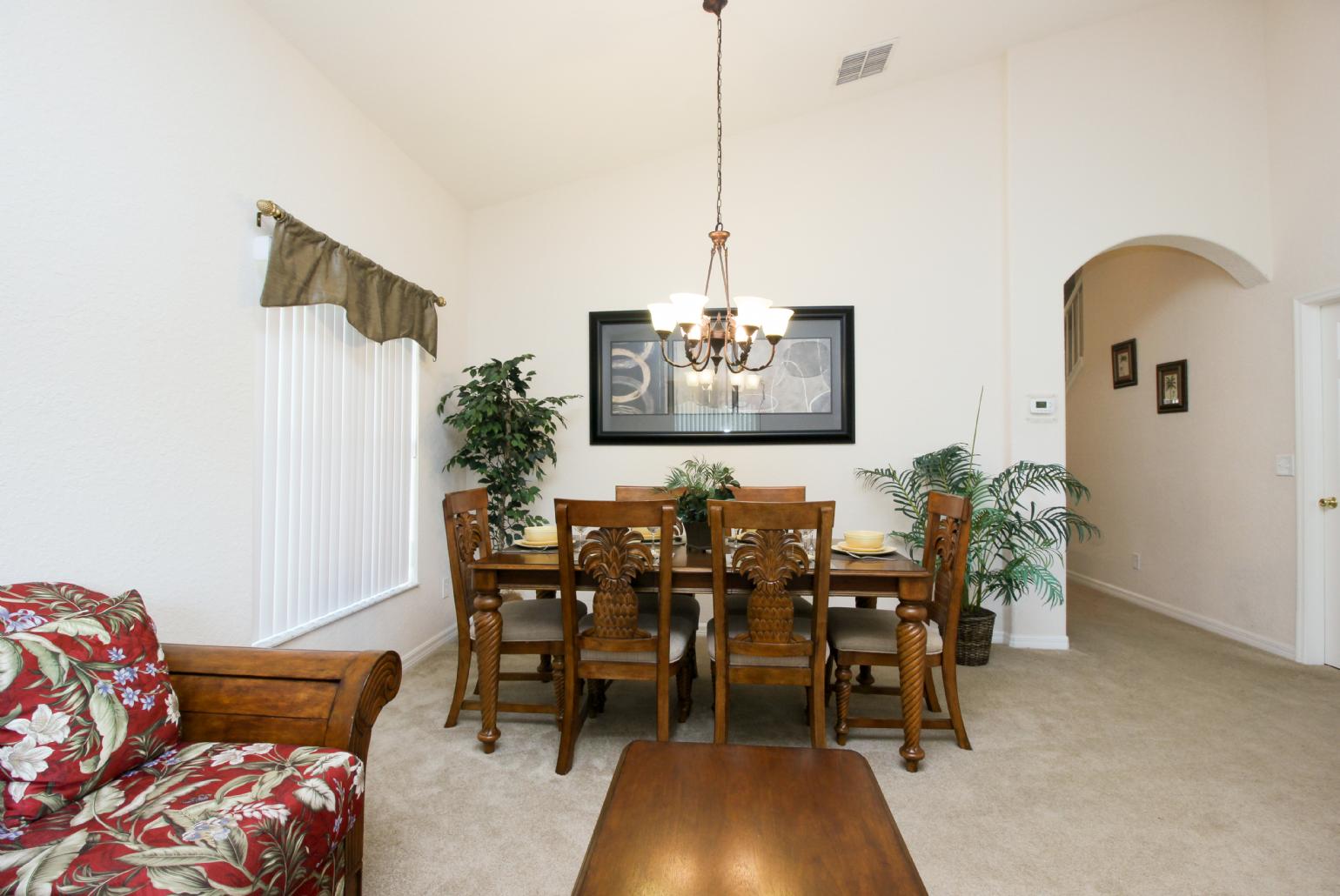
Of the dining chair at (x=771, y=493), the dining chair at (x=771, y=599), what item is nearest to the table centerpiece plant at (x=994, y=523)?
the dining chair at (x=771, y=493)

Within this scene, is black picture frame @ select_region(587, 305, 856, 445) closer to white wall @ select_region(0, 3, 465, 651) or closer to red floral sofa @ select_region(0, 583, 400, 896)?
white wall @ select_region(0, 3, 465, 651)

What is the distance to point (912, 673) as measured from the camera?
2324 millimetres

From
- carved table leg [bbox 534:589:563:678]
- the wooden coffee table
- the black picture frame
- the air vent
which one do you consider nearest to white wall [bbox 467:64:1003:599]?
the black picture frame

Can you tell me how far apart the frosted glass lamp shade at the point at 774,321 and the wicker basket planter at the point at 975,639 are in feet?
6.83

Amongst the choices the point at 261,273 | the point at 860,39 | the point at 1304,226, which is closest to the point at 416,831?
the point at 261,273

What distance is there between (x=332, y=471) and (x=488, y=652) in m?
1.14

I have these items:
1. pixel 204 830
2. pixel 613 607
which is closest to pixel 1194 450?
pixel 613 607

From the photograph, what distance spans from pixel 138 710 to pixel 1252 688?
436cm

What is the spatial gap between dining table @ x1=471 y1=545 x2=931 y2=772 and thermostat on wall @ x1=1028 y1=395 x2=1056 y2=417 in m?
1.88

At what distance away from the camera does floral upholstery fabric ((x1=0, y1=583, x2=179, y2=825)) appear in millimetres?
1185

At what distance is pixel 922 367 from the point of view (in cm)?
405

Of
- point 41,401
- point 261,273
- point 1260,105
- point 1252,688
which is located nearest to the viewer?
point 41,401

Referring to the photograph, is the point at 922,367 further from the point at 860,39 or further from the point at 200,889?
the point at 200,889

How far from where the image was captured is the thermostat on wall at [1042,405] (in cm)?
383
